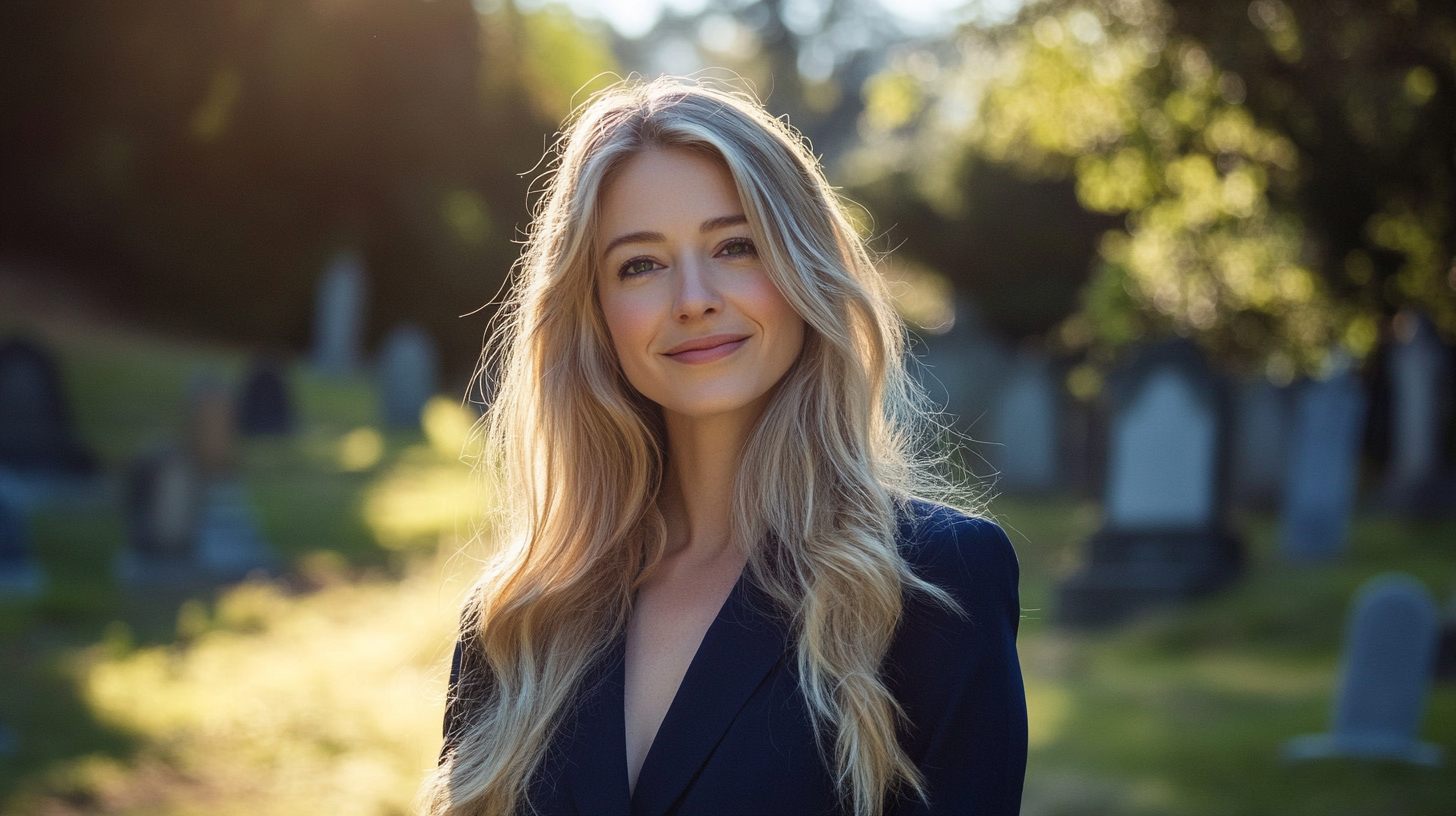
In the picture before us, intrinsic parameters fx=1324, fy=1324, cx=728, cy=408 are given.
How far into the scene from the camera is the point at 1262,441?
1625 centimetres

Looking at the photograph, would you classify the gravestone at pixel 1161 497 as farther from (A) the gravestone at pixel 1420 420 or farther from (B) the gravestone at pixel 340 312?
(B) the gravestone at pixel 340 312

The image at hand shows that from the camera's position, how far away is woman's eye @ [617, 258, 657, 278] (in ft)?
8.25

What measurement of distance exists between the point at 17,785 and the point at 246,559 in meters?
A: 5.87

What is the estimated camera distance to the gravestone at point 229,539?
12.5 m

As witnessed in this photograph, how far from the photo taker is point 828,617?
7.41 feet

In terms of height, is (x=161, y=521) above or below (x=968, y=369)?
→ below

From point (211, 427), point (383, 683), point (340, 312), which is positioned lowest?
point (383, 683)

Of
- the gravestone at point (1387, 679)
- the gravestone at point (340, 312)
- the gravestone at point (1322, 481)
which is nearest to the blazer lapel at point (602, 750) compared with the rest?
the gravestone at point (1387, 679)

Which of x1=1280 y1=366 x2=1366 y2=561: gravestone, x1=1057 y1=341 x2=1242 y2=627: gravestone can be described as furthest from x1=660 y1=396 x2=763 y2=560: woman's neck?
x1=1280 y1=366 x2=1366 y2=561: gravestone

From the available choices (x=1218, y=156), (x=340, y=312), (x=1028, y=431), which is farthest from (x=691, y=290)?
(x=340, y=312)

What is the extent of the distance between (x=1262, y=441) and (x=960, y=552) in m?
15.3

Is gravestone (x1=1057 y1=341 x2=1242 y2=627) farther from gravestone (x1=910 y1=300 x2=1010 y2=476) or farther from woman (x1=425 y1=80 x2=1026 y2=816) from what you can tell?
woman (x1=425 y1=80 x2=1026 y2=816)

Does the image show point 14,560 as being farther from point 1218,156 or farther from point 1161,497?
point 1218,156

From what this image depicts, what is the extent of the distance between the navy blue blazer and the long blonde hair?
0.13 ft
